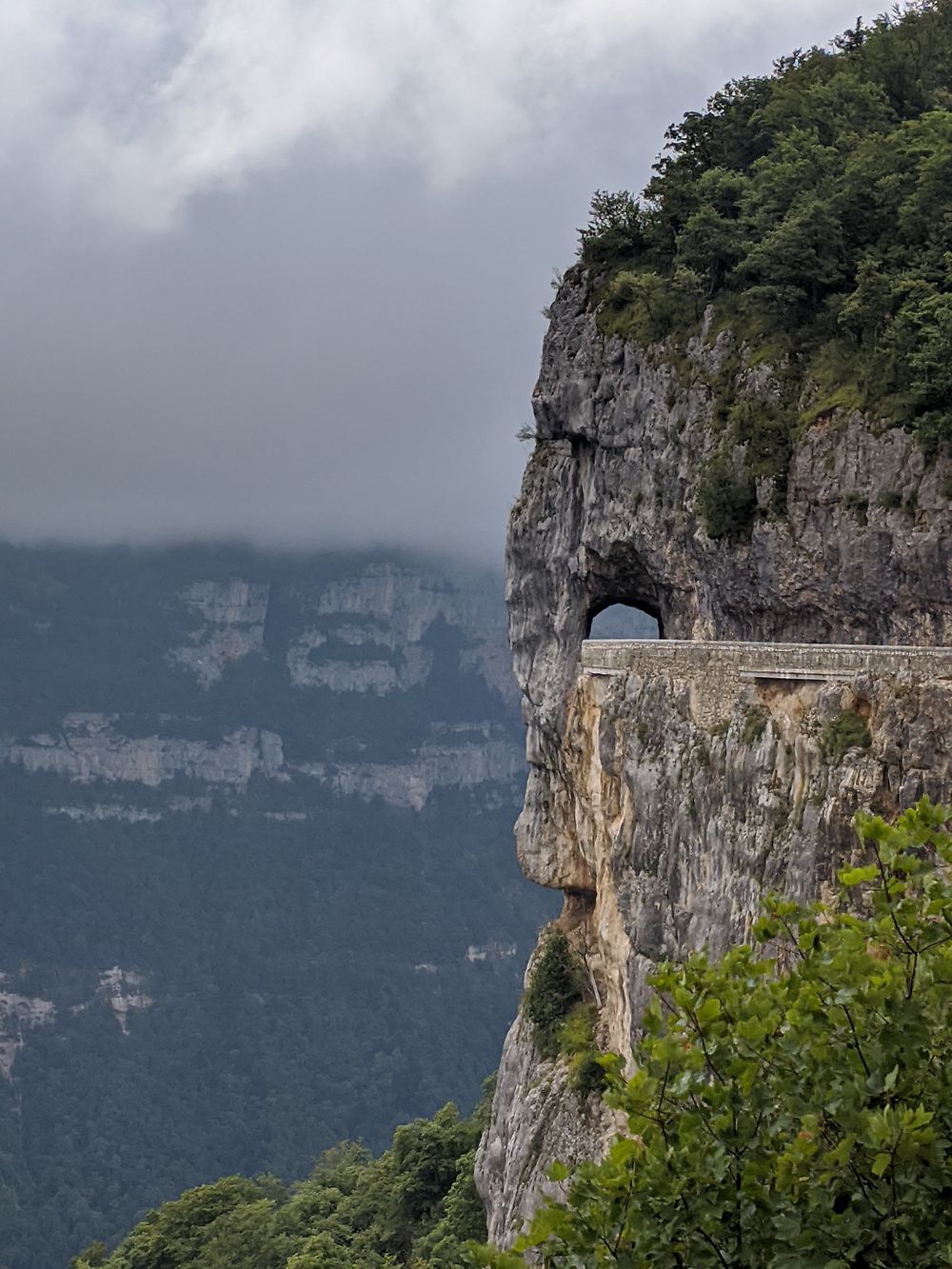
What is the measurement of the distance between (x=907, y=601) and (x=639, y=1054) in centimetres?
2078

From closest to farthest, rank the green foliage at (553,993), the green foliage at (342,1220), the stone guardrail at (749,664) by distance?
the stone guardrail at (749,664)
the green foliage at (553,993)
the green foliage at (342,1220)

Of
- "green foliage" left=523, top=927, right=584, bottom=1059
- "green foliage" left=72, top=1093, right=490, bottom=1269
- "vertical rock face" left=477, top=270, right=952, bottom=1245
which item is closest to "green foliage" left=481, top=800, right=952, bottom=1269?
"vertical rock face" left=477, top=270, right=952, bottom=1245

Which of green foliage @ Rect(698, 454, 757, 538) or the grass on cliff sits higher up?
the grass on cliff

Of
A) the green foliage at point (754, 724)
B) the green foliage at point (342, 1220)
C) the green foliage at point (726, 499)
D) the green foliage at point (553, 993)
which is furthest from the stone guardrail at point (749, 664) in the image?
the green foliage at point (342, 1220)

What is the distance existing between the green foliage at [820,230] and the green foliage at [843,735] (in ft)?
28.9

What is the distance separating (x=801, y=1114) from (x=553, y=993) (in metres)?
33.4

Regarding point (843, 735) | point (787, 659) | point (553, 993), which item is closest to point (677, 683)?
point (787, 659)

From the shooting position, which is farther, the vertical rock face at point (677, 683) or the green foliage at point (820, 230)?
the green foliage at point (820, 230)

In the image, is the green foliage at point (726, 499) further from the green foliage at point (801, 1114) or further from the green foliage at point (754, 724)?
the green foliage at point (801, 1114)

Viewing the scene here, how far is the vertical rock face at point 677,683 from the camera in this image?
2447cm

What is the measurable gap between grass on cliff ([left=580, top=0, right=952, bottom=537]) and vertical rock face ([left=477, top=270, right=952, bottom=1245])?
0.81 metres

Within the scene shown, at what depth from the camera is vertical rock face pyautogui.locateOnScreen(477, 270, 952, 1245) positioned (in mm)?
24469

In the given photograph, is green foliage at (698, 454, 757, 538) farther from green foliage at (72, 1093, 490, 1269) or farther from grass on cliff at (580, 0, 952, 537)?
green foliage at (72, 1093, 490, 1269)

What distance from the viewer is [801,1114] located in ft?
33.1
